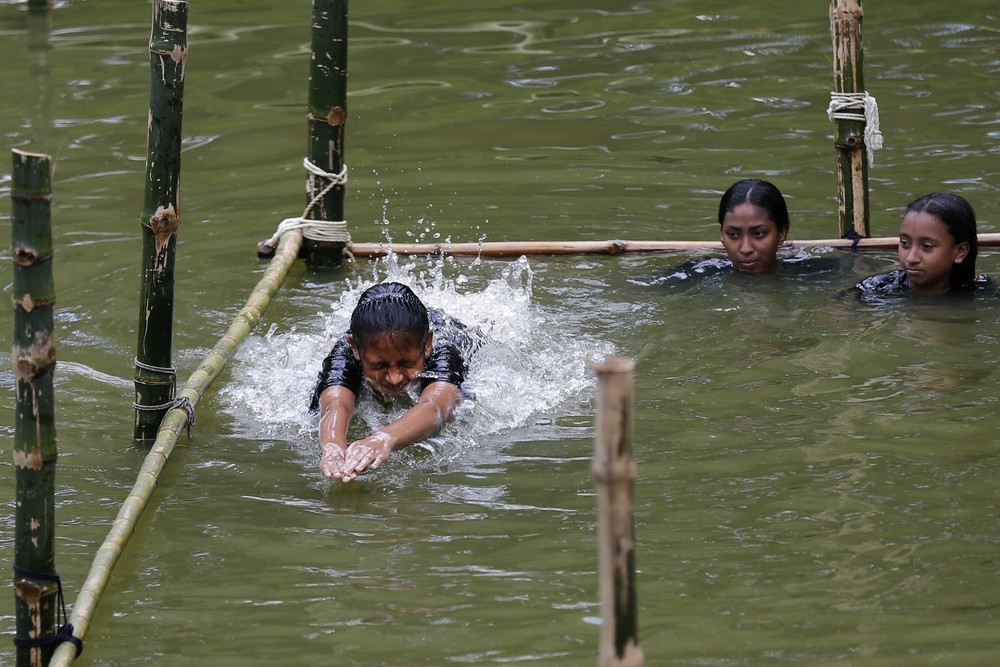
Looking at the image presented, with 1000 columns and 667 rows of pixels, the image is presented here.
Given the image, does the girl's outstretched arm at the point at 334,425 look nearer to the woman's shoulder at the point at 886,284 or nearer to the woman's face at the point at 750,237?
the woman's face at the point at 750,237

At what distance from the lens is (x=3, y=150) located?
9.77 m

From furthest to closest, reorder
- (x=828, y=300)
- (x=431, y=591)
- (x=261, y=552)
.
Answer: (x=828, y=300) → (x=261, y=552) → (x=431, y=591)

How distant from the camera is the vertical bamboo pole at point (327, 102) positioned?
7047 mm

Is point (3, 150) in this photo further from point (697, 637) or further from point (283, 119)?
point (697, 637)

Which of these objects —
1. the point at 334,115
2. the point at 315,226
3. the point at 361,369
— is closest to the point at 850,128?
the point at 334,115

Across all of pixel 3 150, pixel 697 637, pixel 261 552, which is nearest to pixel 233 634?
pixel 261 552

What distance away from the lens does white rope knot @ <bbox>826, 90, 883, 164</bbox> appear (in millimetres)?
7031

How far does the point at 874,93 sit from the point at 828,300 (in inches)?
156

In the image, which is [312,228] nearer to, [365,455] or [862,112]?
[365,455]

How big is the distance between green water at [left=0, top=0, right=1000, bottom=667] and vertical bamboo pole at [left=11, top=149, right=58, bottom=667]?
0.30m

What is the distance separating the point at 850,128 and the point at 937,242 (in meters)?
0.92

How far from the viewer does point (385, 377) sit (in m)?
5.11

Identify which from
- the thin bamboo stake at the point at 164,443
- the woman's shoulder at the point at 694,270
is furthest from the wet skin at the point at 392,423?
the woman's shoulder at the point at 694,270

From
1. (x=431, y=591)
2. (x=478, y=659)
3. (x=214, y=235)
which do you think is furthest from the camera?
(x=214, y=235)
